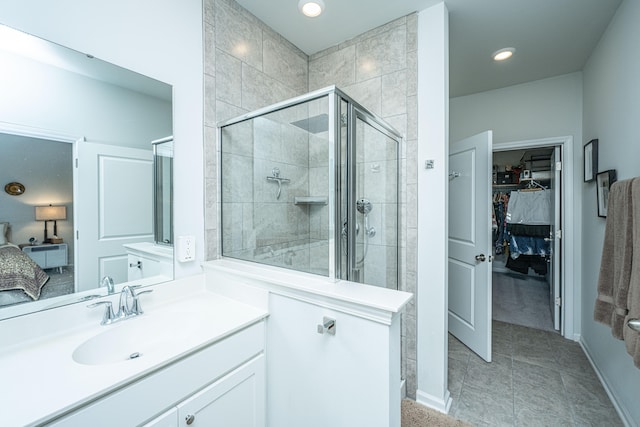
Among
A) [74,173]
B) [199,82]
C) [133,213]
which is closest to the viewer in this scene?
[74,173]

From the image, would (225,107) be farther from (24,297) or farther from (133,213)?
(24,297)

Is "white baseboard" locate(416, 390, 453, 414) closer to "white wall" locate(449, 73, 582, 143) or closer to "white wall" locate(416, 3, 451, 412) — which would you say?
"white wall" locate(416, 3, 451, 412)

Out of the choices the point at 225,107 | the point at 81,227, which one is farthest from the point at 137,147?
the point at 225,107

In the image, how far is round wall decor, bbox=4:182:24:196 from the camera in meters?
1.05

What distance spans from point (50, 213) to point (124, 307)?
520 mm

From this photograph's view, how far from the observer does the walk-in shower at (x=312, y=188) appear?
1.42 m

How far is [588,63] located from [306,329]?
342 cm

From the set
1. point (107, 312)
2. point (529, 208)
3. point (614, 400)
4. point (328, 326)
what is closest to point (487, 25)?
point (328, 326)

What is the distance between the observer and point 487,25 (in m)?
2.06

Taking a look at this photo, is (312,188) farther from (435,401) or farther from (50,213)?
(435,401)

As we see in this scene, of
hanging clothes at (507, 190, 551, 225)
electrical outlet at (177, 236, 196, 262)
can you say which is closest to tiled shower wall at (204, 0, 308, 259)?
electrical outlet at (177, 236, 196, 262)

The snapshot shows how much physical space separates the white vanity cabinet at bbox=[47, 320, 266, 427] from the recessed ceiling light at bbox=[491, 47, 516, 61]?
2.93 metres

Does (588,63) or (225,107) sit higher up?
(588,63)

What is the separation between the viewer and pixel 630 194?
1.32m
